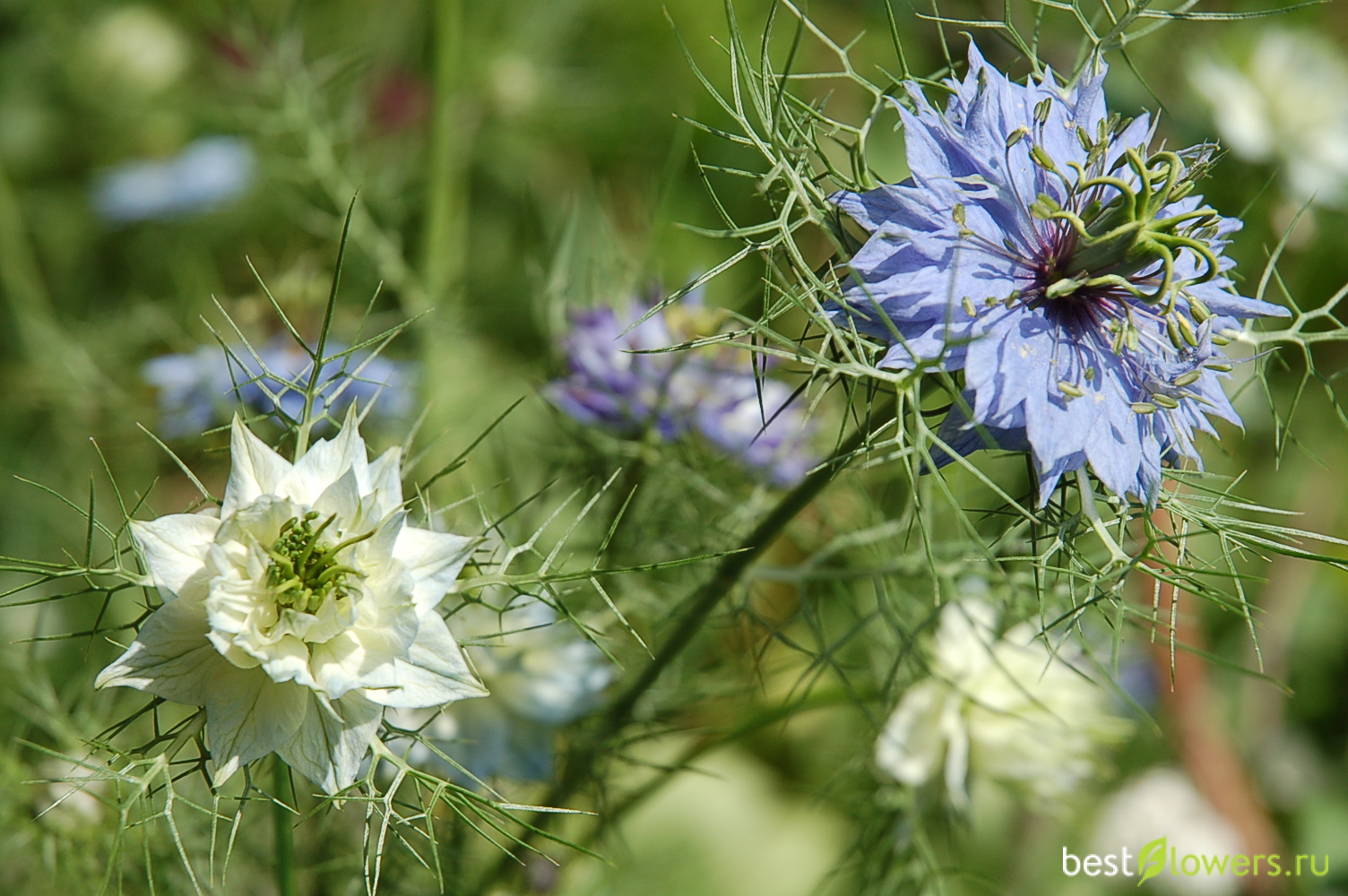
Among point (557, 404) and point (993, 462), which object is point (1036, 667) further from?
point (557, 404)

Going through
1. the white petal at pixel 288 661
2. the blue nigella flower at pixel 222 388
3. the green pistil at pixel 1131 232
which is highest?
the green pistil at pixel 1131 232

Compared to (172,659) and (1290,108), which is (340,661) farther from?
(1290,108)

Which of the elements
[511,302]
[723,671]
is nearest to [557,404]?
[723,671]

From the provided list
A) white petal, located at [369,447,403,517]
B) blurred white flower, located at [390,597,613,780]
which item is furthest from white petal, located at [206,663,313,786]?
blurred white flower, located at [390,597,613,780]

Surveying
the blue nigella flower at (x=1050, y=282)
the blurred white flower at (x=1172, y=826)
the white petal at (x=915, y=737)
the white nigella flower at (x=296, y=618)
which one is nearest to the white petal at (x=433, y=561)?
the white nigella flower at (x=296, y=618)

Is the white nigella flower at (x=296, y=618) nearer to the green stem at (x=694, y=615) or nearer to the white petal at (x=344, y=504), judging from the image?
the white petal at (x=344, y=504)

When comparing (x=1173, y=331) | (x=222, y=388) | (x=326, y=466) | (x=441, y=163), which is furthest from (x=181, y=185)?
(x=1173, y=331)

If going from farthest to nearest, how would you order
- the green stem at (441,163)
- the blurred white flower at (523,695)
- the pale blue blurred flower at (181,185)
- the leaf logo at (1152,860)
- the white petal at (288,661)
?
the pale blue blurred flower at (181,185) → the green stem at (441,163) → the leaf logo at (1152,860) → the blurred white flower at (523,695) → the white petal at (288,661)
